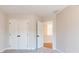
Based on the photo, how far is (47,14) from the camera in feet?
13.5

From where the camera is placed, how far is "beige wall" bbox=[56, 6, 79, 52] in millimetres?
3117

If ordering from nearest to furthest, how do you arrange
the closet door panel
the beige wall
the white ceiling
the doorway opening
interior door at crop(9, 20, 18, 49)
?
the white ceiling → the beige wall → interior door at crop(9, 20, 18, 49) → the doorway opening → the closet door panel

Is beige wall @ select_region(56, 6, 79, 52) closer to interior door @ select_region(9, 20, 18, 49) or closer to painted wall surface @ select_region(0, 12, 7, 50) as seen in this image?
interior door @ select_region(9, 20, 18, 49)

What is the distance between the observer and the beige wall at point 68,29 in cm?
312

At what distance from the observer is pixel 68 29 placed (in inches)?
144

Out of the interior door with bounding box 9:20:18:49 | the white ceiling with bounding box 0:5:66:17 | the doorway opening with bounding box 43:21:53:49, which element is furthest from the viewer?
the doorway opening with bounding box 43:21:53:49

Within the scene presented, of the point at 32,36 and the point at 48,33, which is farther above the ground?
the point at 48,33

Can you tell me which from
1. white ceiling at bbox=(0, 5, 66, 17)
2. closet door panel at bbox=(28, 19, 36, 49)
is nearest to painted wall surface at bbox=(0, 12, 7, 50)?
white ceiling at bbox=(0, 5, 66, 17)

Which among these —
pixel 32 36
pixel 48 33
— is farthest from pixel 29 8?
pixel 32 36

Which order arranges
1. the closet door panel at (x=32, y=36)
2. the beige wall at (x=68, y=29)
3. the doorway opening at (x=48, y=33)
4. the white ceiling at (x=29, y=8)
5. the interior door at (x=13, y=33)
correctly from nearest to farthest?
the white ceiling at (x=29, y=8) → the beige wall at (x=68, y=29) → the interior door at (x=13, y=33) → the doorway opening at (x=48, y=33) → the closet door panel at (x=32, y=36)

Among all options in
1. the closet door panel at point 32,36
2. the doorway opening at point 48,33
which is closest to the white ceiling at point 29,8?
the doorway opening at point 48,33

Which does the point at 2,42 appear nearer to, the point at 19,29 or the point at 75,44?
the point at 19,29

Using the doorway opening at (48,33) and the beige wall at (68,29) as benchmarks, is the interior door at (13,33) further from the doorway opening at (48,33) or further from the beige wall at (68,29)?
the beige wall at (68,29)

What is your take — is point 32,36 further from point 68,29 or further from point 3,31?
point 68,29
